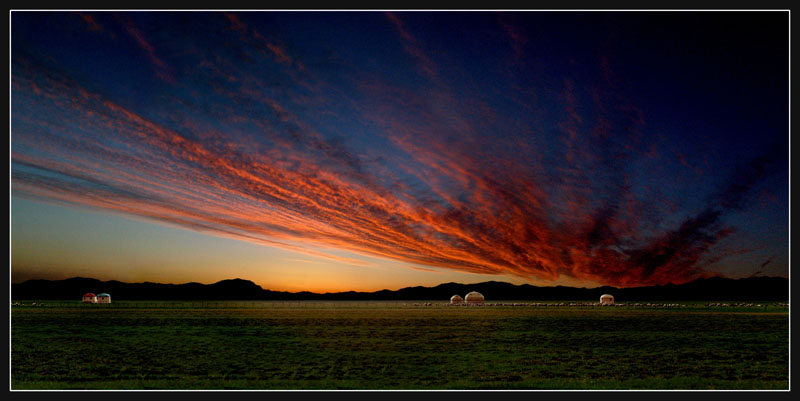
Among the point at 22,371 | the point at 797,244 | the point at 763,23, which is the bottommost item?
the point at 22,371

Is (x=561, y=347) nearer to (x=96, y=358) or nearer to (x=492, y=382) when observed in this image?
(x=492, y=382)

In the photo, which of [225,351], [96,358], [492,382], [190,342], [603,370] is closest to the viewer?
[492,382]

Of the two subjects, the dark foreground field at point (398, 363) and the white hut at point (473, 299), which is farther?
the white hut at point (473, 299)

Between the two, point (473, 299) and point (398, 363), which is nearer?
point (398, 363)

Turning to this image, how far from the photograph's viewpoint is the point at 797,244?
53.5 feet

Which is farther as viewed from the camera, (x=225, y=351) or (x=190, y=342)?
(x=190, y=342)

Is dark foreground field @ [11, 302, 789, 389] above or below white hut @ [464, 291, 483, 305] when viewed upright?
below

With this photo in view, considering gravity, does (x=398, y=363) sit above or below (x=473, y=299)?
Answer: below

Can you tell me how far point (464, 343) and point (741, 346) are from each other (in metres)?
16.3

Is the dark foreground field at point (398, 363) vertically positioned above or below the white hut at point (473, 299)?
below

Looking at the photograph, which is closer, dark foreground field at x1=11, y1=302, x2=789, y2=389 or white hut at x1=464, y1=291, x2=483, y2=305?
dark foreground field at x1=11, y1=302, x2=789, y2=389
